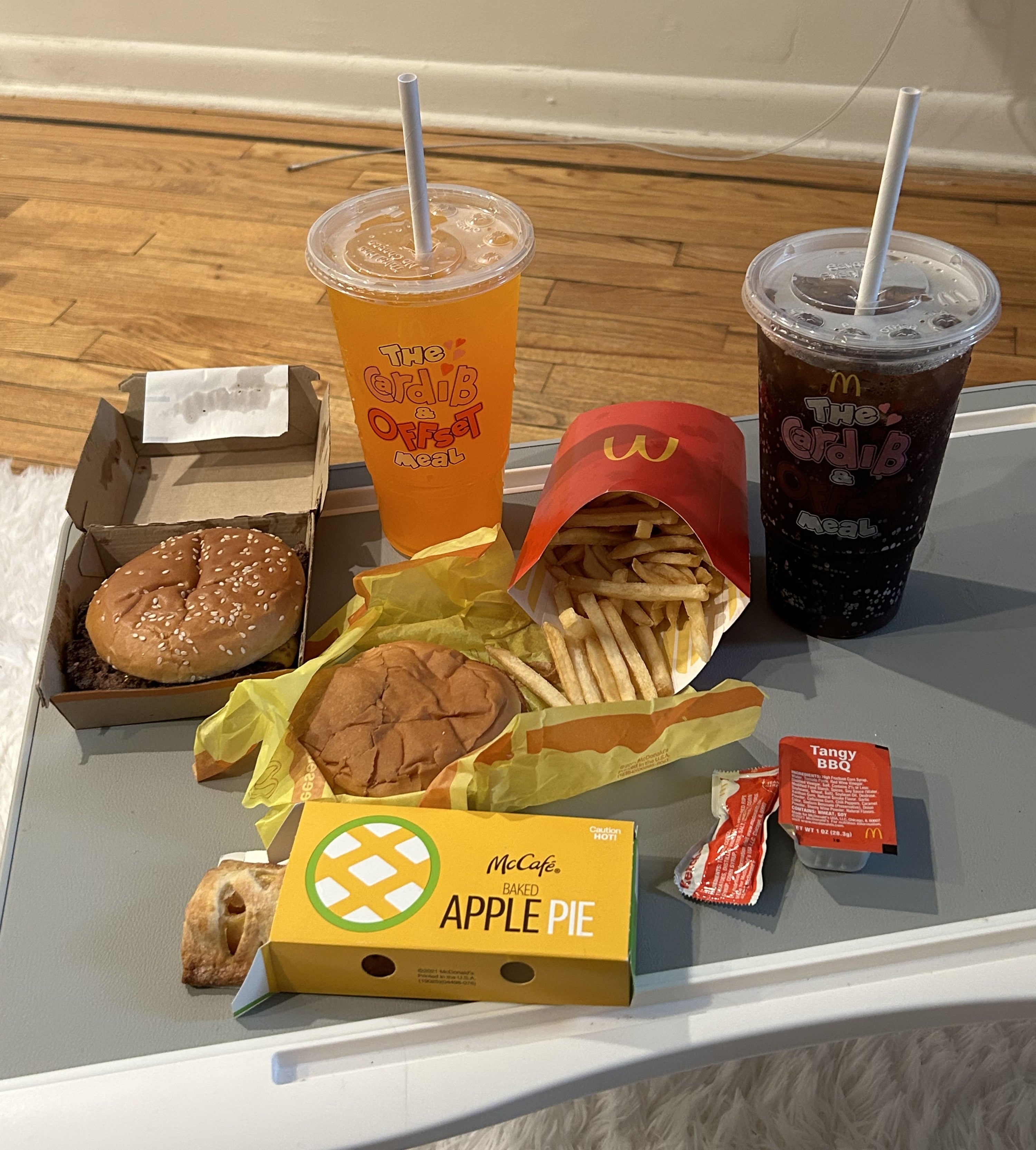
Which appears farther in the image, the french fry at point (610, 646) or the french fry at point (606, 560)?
the french fry at point (606, 560)

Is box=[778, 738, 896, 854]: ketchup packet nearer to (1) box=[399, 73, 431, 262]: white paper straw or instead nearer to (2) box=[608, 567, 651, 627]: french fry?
(2) box=[608, 567, 651, 627]: french fry

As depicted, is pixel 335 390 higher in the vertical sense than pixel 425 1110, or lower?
lower

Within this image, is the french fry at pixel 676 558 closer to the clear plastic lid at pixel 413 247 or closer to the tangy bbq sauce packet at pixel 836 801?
the tangy bbq sauce packet at pixel 836 801

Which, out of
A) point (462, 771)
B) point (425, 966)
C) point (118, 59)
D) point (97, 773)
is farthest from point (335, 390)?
point (118, 59)

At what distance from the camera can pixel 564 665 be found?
45.2 inches

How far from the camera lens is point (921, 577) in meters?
1.29

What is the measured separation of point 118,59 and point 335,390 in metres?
1.89

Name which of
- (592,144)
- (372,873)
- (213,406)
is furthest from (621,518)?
(592,144)

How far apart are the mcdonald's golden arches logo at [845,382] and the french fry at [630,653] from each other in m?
0.34

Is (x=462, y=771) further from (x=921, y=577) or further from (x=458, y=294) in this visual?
(x=921, y=577)

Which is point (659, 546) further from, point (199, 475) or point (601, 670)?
point (199, 475)

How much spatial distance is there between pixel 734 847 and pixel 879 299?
54 centimetres

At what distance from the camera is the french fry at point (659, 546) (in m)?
1.20

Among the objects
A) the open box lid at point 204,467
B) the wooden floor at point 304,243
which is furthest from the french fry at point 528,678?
the wooden floor at point 304,243
